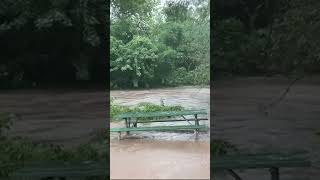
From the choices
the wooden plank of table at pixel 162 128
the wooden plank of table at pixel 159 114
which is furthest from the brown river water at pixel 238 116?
A: the wooden plank of table at pixel 159 114

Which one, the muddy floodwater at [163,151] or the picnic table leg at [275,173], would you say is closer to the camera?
the picnic table leg at [275,173]

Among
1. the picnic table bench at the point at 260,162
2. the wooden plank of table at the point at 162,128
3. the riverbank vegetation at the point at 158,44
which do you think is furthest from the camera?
the riverbank vegetation at the point at 158,44

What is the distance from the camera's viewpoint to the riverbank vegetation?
4.32 m

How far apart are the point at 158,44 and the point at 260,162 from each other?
161 cm

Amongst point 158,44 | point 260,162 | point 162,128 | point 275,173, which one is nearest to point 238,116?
point 260,162

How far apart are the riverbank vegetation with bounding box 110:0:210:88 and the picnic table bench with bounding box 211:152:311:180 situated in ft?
2.95

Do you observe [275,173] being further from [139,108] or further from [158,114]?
[139,108]

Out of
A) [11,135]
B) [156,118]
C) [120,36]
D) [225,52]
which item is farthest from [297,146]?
[11,135]

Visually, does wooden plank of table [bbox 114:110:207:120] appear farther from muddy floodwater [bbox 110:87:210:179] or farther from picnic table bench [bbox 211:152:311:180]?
picnic table bench [bbox 211:152:311:180]

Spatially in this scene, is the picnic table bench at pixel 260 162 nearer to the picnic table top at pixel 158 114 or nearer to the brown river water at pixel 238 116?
the brown river water at pixel 238 116

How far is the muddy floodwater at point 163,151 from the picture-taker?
4188 mm

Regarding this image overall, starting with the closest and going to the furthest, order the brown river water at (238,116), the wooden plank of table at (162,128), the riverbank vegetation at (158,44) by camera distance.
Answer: the brown river water at (238,116) < the wooden plank of table at (162,128) < the riverbank vegetation at (158,44)

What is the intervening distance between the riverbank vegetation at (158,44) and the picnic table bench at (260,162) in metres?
0.90

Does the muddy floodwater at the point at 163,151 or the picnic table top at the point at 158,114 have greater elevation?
the picnic table top at the point at 158,114
